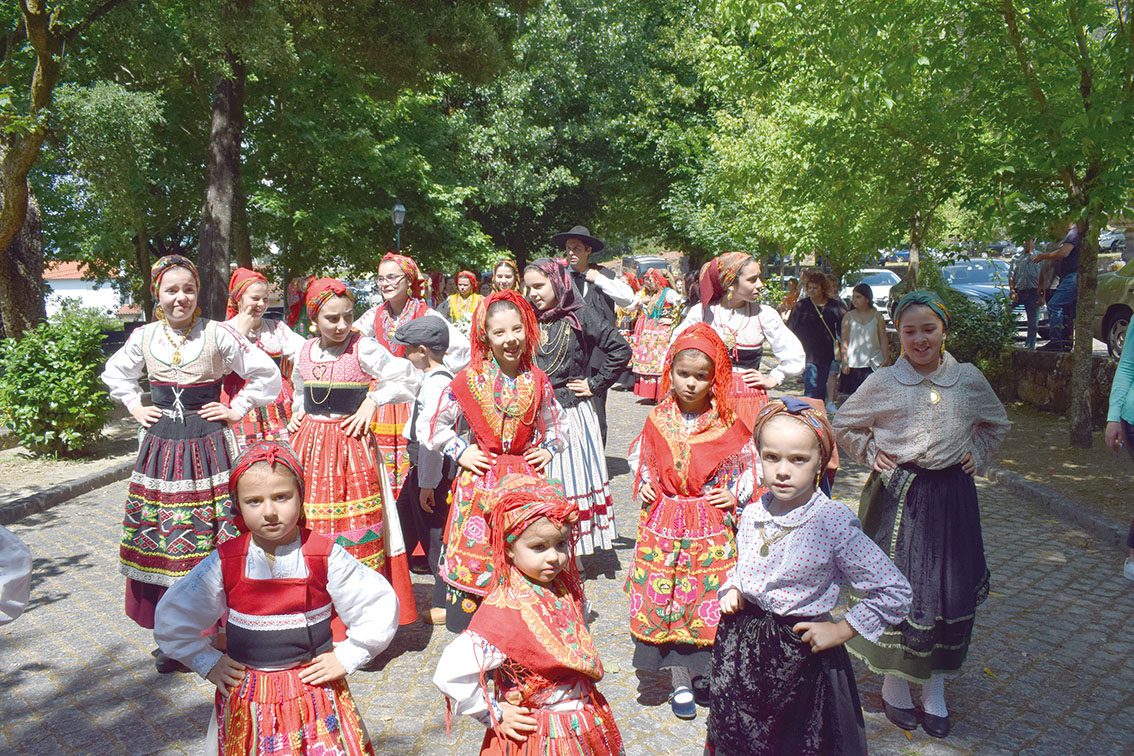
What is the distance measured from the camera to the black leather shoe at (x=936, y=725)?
418 centimetres

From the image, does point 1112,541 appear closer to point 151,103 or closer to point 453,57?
point 453,57

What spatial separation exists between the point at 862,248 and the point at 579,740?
40.8ft

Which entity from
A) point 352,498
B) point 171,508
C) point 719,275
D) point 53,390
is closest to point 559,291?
point 719,275

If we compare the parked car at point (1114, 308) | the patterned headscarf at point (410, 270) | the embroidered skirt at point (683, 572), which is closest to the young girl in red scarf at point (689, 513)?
the embroidered skirt at point (683, 572)

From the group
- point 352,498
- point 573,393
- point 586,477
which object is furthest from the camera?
point 573,393

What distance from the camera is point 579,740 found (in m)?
2.73

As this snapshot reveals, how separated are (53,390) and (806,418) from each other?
31.3 ft

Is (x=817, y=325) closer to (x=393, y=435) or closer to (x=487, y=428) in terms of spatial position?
(x=393, y=435)

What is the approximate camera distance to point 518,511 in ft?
9.18

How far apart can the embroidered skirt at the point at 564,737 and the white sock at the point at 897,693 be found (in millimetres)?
2091

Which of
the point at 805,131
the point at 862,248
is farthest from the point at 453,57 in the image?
the point at 862,248

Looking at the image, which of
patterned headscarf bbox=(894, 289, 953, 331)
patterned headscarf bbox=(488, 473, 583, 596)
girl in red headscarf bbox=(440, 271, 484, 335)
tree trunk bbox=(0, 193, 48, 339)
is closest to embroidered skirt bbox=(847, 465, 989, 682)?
patterned headscarf bbox=(894, 289, 953, 331)

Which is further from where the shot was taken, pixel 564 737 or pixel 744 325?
pixel 744 325

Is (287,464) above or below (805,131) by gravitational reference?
below
